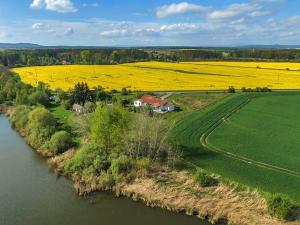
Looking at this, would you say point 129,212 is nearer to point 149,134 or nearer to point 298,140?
point 149,134

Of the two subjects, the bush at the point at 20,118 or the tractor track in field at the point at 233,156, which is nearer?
the tractor track in field at the point at 233,156

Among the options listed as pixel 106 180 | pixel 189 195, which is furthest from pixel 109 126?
pixel 189 195

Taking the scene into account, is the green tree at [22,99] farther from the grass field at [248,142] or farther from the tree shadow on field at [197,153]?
the tree shadow on field at [197,153]

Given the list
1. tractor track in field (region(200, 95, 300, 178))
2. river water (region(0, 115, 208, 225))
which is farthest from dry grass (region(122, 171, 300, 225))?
tractor track in field (region(200, 95, 300, 178))

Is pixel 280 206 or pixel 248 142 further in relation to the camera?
pixel 248 142

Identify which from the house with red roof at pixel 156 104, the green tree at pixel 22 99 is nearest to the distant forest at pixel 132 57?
the green tree at pixel 22 99

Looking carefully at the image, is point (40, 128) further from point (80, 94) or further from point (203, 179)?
point (203, 179)
